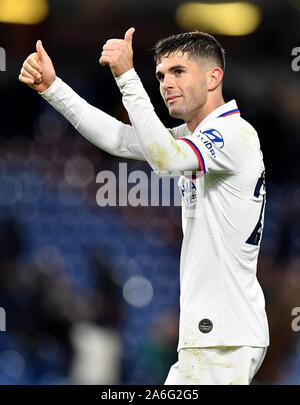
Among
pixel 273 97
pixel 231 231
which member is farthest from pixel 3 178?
pixel 231 231

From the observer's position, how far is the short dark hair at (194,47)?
294 centimetres

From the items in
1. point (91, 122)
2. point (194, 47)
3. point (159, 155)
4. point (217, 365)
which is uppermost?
point (194, 47)

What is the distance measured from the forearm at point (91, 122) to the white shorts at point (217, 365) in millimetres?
852

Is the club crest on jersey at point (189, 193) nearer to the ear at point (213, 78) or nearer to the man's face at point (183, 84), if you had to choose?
the man's face at point (183, 84)

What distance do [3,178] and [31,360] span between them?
1.36 meters

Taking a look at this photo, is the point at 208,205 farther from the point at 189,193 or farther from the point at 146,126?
the point at 146,126

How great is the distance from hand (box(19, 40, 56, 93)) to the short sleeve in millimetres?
591

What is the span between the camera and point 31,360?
221 inches

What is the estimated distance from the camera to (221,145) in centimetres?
272

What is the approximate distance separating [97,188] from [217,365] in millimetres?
3307

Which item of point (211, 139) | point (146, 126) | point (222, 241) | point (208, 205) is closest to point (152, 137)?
point (146, 126)

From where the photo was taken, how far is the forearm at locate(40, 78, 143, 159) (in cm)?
299

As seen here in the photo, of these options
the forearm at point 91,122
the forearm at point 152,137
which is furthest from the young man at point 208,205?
the forearm at point 91,122

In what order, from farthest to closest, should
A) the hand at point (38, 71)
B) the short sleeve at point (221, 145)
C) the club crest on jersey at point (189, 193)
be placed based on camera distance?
the hand at point (38, 71)
the club crest on jersey at point (189, 193)
the short sleeve at point (221, 145)
